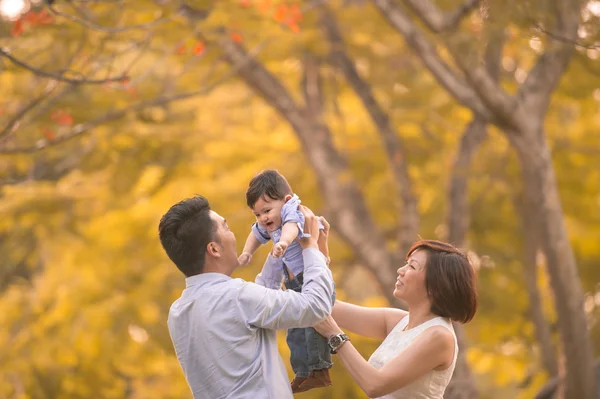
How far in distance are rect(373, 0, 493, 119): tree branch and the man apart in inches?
199

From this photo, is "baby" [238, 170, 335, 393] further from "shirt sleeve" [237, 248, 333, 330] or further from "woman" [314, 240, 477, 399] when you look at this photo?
"shirt sleeve" [237, 248, 333, 330]

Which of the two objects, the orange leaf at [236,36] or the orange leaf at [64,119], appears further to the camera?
the orange leaf at [64,119]

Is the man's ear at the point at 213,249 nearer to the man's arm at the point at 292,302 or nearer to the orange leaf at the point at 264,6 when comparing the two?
the man's arm at the point at 292,302

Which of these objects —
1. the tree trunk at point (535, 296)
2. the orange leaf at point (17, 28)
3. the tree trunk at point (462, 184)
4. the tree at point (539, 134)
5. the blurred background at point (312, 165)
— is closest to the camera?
the orange leaf at point (17, 28)

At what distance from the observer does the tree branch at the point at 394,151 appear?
1016 cm

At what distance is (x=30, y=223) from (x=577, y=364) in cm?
768

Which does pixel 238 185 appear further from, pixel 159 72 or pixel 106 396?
pixel 106 396

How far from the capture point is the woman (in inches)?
137

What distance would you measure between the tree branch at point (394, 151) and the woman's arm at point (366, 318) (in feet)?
19.9

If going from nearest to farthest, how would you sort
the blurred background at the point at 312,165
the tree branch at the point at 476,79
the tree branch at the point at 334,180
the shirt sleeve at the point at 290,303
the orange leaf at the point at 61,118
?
1. the shirt sleeve at the point at 290,303
2. the tree branch at the point at 476,79
3. the blurred background at the point at 312,165
4. the orange leaf at the point at 61,118
5. the tree branch at the point at 334,180

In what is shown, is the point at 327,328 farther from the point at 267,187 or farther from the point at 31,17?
the point at 31,17

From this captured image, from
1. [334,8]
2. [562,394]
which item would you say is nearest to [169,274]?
[334,8]

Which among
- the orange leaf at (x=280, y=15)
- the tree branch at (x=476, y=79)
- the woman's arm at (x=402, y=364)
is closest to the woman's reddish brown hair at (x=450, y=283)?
the woman's arm at (x=402, y=364)

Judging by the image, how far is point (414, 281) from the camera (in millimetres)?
3686
